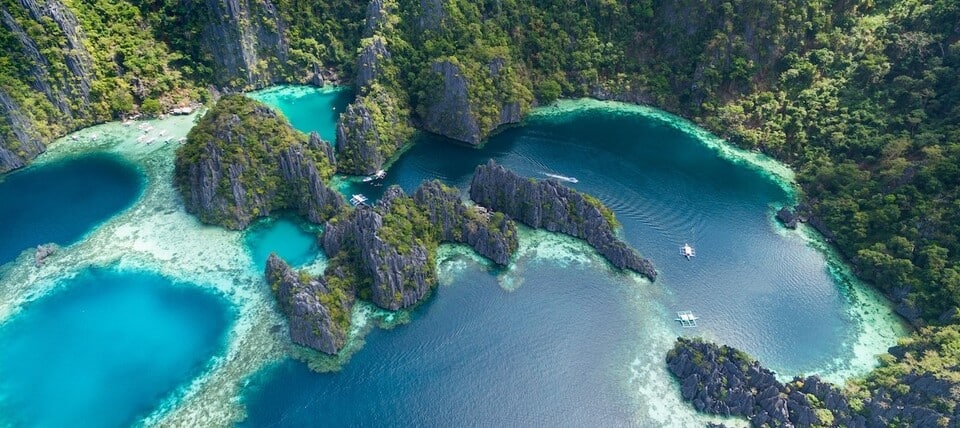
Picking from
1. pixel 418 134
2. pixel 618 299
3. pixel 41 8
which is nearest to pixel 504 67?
pixel 418 134

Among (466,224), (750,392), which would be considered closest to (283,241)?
(466,224)

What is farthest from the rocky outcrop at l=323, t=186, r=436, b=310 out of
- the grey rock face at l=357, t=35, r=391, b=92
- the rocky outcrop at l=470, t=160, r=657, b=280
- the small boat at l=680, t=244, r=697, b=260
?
the grey rock face at l=357, t=35, r=391, b=92

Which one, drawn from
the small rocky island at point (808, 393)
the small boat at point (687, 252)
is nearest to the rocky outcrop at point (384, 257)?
the small rocky island at point (808, 393)

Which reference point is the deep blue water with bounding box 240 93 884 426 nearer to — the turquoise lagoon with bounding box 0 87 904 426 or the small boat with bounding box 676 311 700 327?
the turquoise lagoon with bounding box 0 87 904 426

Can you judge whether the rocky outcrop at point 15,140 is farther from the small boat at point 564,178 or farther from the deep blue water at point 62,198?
the small boat at point 564,178

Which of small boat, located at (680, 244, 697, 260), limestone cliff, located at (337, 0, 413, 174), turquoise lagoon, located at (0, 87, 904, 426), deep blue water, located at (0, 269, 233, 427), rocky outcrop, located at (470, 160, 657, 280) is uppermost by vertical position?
limestone cliff, located at (337, 0, 413, 174)
